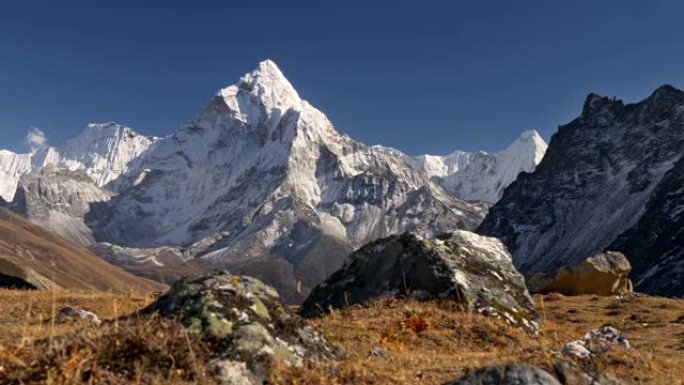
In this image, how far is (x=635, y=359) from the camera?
13.0 meters

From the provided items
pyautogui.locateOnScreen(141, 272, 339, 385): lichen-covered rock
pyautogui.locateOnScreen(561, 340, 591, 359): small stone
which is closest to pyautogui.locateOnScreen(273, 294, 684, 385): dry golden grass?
pyautogui.locateOnScreen(561, 340, 591, 359): small stone

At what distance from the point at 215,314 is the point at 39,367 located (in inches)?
144

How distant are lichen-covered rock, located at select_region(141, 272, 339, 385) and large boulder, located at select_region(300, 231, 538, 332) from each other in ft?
32.0

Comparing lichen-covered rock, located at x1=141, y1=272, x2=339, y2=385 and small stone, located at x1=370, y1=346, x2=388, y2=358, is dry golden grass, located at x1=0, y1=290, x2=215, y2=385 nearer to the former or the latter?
lichen-covered rock, located at x1=141, y1=272, x2=339, y2=385

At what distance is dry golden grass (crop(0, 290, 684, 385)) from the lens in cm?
843

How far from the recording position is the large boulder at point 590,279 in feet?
178

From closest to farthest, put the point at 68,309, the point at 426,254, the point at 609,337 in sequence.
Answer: the point at 609,337
the point at 68,309
the point at 426,254

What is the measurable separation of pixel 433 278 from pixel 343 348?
997cm

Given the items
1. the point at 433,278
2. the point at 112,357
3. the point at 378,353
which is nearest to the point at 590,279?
the point at 433,278

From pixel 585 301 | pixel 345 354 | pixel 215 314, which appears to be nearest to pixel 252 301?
pixel 215 314

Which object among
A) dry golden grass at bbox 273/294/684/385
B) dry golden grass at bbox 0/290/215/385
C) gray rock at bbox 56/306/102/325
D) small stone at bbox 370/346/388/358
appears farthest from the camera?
gray rock at bbox 56/306/102/325

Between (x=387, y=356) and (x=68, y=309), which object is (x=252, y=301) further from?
(x=68, y=309)

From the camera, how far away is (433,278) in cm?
2364

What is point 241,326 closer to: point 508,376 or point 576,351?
point 508,376
